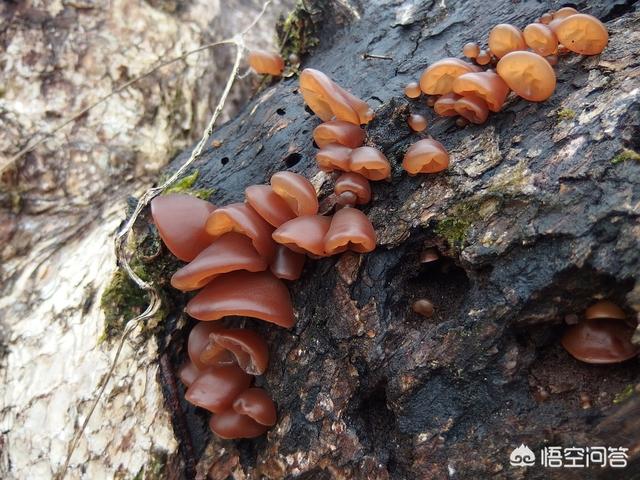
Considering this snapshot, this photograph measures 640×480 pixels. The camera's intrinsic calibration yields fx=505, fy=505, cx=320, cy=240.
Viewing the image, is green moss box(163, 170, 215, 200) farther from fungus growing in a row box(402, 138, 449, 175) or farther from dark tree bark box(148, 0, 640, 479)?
fungus growing in a row box(402, 138, 449, 175)

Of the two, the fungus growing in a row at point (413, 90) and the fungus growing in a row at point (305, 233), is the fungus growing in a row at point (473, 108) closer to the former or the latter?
the fungus growing in a row at point (413, 90)

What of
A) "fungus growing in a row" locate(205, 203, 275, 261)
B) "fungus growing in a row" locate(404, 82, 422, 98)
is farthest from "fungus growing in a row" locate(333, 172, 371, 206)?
"fungus growing in a row" locate(404, 82, 422, 98)

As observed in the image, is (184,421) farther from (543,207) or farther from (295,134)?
(543,207)

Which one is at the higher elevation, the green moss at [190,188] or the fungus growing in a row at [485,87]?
the green moss at [190,188]

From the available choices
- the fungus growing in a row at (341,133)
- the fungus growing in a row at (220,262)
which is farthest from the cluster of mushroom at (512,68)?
the fungus growing in a row at (220,262)

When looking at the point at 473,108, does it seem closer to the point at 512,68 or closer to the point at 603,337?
the point at 512,68
